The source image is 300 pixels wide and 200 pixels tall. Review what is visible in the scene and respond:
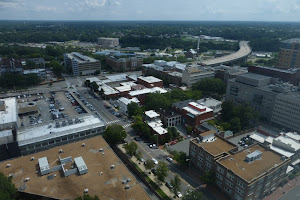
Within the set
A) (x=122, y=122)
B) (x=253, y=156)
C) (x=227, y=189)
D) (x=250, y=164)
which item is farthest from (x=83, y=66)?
A: (x=250, y=164)

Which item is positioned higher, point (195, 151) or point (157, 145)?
point (195, 151)

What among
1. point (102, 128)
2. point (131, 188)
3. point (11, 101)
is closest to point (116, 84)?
point (11, 101)

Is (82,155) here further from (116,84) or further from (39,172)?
(116,84)

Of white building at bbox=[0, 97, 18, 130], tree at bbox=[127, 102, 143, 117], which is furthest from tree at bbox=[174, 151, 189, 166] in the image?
white building at bbox=[0, 97, 18, 130]

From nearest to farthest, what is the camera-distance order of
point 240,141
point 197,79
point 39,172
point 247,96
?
point 39,172
point 240,141
point 247,96
point 197,79

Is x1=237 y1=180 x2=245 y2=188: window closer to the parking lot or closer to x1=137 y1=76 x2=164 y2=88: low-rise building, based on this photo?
the parking lot

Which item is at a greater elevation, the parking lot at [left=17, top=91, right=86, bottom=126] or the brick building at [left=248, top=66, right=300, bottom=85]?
the brick building at [left=248, top=66, right=300, bottom=85]

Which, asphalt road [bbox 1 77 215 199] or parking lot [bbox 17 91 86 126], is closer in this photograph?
asphalt road [bbox 1 77 215 199]
